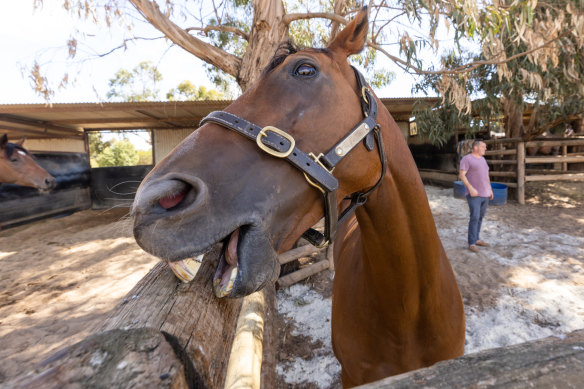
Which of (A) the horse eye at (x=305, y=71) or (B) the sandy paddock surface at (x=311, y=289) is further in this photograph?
(B) the sandy paddock surface at (x=311, y=289)

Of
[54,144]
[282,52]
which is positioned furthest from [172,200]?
[54,144]

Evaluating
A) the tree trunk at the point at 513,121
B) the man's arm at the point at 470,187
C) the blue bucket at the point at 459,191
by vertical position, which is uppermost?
the tree trunk at the point at 513,121

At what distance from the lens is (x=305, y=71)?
122cm

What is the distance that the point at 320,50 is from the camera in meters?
1.36

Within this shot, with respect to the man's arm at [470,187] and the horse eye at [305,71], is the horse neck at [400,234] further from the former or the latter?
the man's arm at [470,187]

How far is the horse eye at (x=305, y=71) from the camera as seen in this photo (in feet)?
4.00

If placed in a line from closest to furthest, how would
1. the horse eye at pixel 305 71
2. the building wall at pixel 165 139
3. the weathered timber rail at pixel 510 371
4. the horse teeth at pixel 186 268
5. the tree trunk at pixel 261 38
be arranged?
the weathered timber rail at pixel 510 371 < the horse teeth at pixel 186 268 < the horse eye at pixel 305 71 < the tree trunk at pixel 261 38 < the building wall at pixel 165 139

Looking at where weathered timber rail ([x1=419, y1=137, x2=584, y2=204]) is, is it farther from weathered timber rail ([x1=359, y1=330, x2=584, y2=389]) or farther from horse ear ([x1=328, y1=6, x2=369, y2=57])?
weathered timber rail ([x1=359, y1=330, x2=584, y2=389])

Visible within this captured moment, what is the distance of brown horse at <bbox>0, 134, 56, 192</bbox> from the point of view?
707cm

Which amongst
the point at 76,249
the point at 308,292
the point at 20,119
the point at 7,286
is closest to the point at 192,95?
the point at 20,119

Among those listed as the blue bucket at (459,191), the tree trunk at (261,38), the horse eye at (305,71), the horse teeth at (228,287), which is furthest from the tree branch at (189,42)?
the blue bucket at (459,191)

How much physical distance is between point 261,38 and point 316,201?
3.88 metres

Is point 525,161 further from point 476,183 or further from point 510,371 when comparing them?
point 510,371

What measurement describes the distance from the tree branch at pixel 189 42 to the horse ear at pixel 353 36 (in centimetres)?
331
